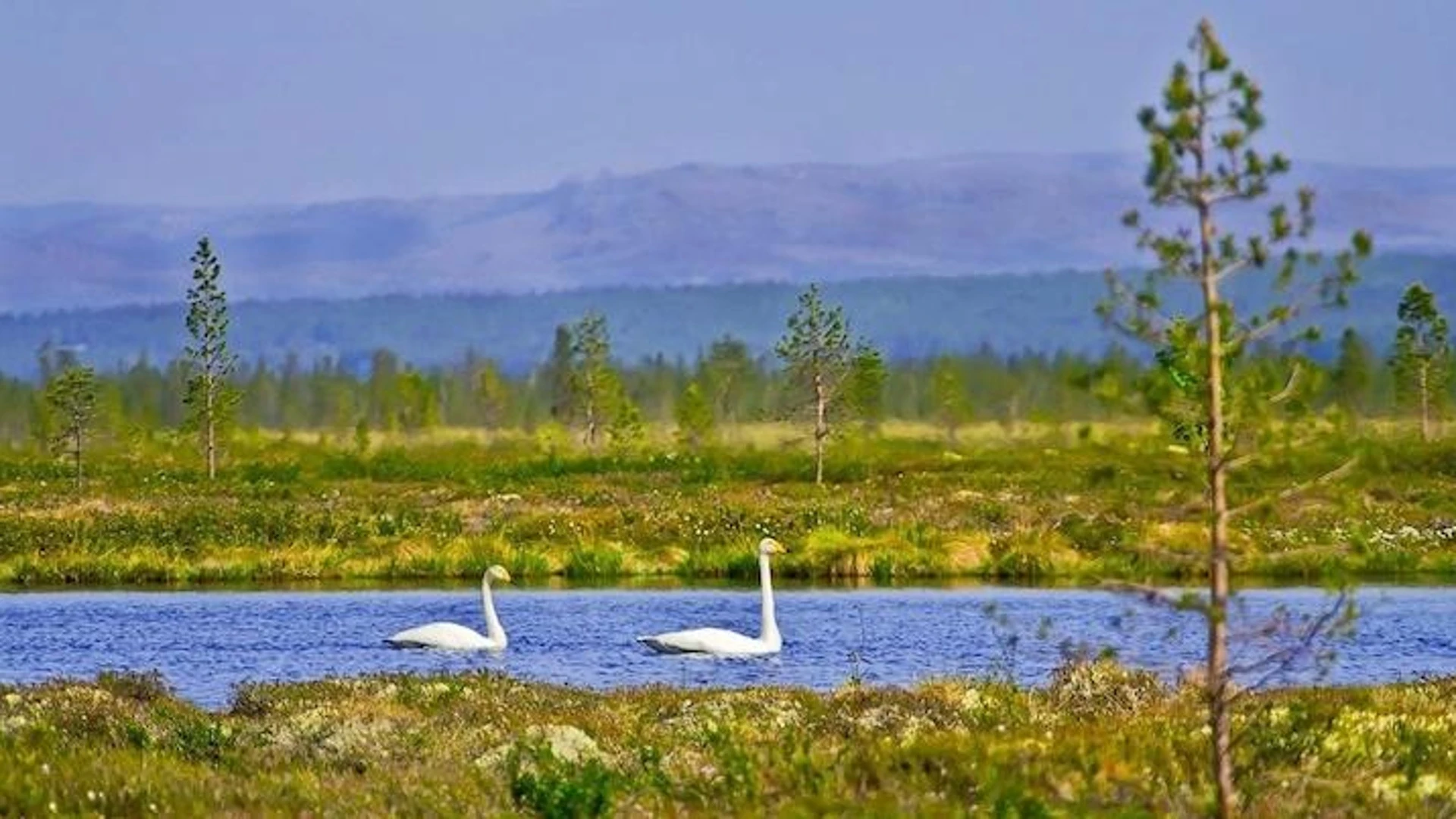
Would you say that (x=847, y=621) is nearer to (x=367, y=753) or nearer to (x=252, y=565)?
(x=252, y=565)

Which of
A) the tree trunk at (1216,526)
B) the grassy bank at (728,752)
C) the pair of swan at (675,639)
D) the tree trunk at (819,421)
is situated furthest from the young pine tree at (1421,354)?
the tree trunk at (1216,526)

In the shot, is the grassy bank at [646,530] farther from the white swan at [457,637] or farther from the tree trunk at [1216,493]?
the tree trunk at [1216,493]

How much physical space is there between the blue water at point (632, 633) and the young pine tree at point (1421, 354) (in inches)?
2772

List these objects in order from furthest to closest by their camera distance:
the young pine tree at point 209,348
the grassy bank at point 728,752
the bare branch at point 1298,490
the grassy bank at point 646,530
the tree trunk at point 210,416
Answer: the young pine tree at point 209,348, the tree trunk at point 210,416, the grassy bank at point 646,530, the grassy bank at point 728,752, the bare branch at point 1298,490

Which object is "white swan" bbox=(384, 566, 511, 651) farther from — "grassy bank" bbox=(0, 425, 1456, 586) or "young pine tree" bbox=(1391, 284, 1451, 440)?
"young pine tree" bbox=(1391, 284, 1451, 440)

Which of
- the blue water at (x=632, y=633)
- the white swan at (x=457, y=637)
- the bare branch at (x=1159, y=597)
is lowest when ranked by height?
the blue water at (x=632, y=633)

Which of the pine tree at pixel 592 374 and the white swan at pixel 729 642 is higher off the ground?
the pine tree at pixel 592 374

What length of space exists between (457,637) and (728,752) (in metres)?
20.0

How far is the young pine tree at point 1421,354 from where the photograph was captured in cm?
11469

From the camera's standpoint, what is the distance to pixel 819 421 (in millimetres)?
88812

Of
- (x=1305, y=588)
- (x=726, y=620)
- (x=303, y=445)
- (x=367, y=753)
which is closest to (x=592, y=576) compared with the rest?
(x=726, y=620)

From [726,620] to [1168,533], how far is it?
14.4 metres

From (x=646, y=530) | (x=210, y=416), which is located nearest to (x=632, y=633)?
(x=646, y=530)

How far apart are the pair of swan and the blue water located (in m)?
0.16
